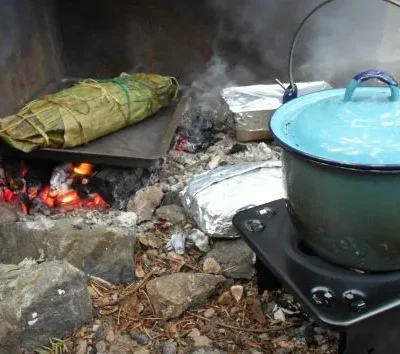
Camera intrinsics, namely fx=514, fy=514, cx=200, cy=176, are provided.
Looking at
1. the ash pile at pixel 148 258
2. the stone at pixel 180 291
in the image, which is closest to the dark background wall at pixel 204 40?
the ash pile at pixel 148 258

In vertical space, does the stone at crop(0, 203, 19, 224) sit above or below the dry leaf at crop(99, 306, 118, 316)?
above

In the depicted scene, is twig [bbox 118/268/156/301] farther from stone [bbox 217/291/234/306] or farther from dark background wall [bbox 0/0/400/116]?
dark background wall [bbox 0/0/400/116]

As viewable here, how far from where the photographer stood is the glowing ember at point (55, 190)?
9.32ft

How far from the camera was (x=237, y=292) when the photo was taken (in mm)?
2201

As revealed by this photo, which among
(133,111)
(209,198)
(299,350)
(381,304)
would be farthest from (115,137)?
(381,304)

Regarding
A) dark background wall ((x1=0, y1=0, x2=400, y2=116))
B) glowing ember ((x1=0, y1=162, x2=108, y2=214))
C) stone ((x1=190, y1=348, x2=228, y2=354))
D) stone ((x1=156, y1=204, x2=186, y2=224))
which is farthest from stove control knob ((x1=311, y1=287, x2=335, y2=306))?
dark background wall ((x1=0, y1=0, x2=400, y2=116))

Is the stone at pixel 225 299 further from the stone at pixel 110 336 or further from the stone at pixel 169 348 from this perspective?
the stone at pixel 110 336

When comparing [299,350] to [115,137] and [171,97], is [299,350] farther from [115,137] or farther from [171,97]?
[171,97]

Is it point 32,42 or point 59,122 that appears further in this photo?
point 32,42

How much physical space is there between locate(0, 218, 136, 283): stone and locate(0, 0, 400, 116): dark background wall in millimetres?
1649

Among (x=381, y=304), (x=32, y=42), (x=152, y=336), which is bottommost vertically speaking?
(x=152, y=336)

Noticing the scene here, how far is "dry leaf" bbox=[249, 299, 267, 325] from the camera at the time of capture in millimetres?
2084

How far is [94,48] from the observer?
4199mm

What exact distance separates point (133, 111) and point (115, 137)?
211mm
